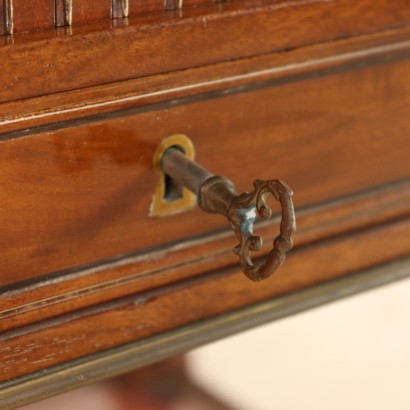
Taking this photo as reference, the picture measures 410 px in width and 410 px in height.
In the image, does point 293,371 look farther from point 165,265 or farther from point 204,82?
point 204,82

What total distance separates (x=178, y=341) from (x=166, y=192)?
0.11 metres

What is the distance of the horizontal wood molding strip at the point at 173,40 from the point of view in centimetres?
55

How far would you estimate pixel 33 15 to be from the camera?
0.56m

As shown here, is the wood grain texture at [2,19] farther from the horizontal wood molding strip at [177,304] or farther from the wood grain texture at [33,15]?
the horizontal wood molding strip at [177,304]

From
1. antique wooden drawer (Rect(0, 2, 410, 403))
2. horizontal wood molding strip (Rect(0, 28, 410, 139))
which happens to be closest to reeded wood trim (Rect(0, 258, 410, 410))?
antique wooden drawer (Rect(0, 2, 410, 403))

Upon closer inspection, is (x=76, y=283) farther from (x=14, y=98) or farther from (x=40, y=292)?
(x=14, y=98)

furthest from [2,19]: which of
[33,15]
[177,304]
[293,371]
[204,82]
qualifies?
[293,371]

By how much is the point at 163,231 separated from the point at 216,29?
0.15 meters

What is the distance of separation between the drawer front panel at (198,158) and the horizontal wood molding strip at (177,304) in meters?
0.04

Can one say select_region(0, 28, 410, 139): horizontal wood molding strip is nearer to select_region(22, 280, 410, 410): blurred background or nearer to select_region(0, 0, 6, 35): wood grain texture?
select_region(0, 0, 6, 35): wood grain texture

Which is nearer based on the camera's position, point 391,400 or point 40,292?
point 40,292

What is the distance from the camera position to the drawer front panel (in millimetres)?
584

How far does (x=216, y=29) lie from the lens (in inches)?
23.8

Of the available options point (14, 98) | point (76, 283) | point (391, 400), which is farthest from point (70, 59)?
point (391, 400)
